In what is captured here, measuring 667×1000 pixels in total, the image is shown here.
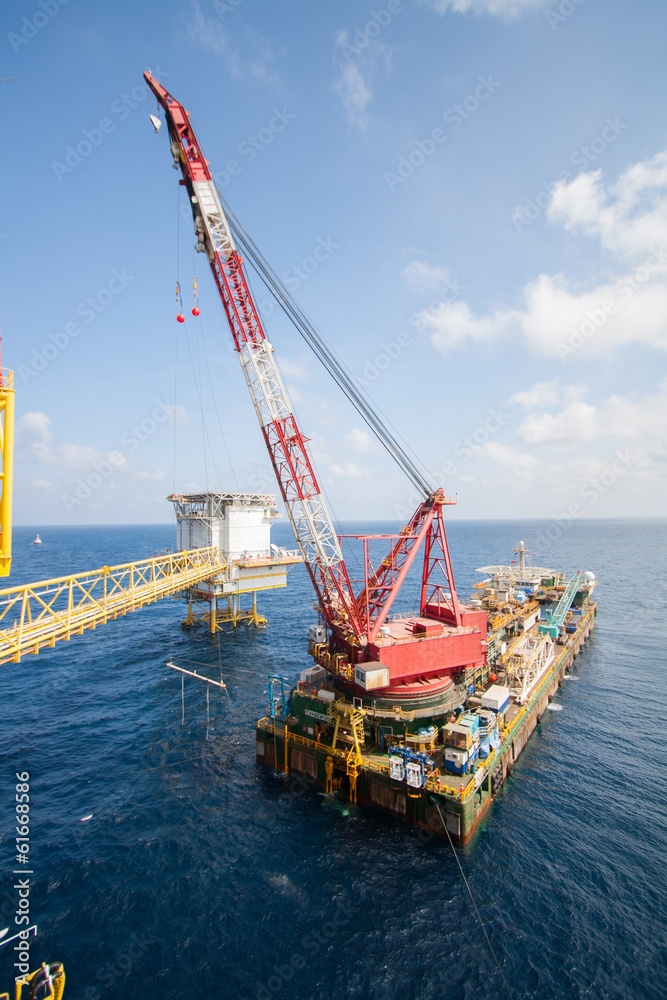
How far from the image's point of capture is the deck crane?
35.1 meters

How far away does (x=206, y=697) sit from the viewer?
47094 mm

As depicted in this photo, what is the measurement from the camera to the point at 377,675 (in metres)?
33.1

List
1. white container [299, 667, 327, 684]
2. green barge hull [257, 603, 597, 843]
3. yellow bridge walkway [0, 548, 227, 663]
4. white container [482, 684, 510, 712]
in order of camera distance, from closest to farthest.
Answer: yellow bridge walkway [0, 548, 227, 663] → green barge hull [257, 603, 597, 843] → white container [482, 684, 510, 712] → white container [299, 667, 327, 684]

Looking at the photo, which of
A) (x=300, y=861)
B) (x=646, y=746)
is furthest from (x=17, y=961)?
(x=646, y=746)

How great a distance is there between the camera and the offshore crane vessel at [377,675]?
30.8 meters

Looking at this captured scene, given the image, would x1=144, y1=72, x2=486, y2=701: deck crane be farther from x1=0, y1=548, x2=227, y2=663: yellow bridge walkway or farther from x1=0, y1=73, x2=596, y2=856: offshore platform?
x1=0, y1=548, x2=227, y2=663: yellow bridge walkway

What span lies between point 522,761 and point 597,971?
18156 mm

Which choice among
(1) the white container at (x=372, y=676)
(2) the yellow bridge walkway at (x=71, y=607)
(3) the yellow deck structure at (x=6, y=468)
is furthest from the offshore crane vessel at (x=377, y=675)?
(3) the yellow deck structure at (x=6, y=468)

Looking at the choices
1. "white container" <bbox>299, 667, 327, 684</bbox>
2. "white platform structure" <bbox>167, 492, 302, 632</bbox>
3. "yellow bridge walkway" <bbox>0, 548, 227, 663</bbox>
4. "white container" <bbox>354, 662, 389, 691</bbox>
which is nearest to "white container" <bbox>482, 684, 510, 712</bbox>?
"white container" <bbox>354, 662, 389, 691</bbox>

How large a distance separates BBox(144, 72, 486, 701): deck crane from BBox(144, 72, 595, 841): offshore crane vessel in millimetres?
107

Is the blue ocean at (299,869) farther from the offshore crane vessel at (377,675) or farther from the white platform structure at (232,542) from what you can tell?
the white platform structure at (232,542)

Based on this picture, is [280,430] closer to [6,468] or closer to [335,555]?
[335,555]

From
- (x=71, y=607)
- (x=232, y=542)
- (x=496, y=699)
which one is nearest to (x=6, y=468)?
(x=71, y=607)

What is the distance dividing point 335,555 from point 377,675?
11.8m
